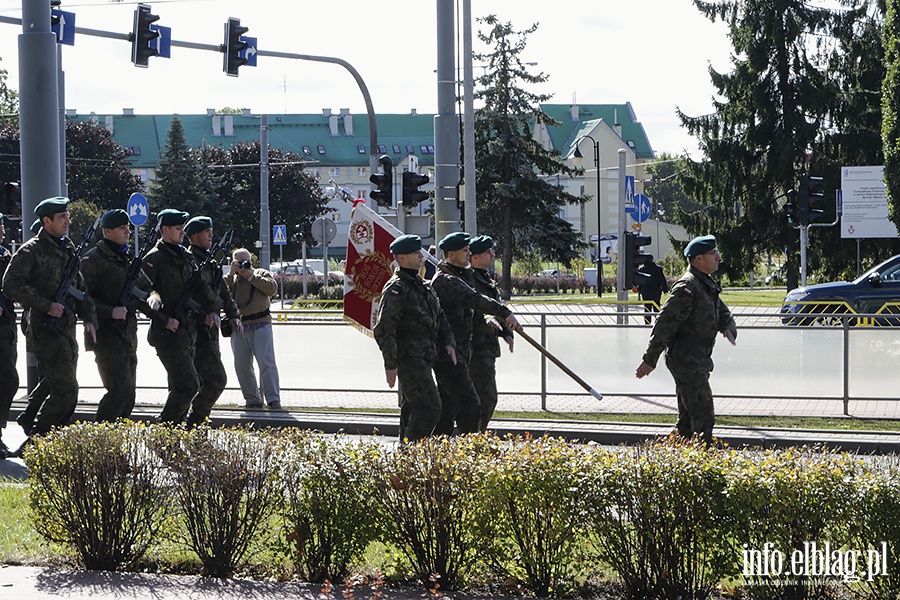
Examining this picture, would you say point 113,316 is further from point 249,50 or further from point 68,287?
point 249,50

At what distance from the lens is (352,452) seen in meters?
6.19

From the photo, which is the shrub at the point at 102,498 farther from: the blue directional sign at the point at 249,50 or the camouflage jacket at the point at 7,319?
the blue directional sign at the point at 249,50

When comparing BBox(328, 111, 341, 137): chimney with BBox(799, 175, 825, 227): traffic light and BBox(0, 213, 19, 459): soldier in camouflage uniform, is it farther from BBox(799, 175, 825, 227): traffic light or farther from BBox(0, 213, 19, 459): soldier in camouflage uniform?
BBox(0, 213, 19, 459): soldier in camouflage uniform

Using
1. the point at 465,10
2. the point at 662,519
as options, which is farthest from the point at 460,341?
the point at 465,10

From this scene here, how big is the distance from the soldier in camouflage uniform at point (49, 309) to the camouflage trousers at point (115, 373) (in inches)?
11.5

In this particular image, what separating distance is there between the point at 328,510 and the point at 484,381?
3.87 m

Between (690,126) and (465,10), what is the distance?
23618 millimetres

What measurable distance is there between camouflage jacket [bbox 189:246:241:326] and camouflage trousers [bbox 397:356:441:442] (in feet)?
6.88

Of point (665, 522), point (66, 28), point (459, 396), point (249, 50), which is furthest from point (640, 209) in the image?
point (665, 522)

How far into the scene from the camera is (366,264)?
13.4 metres

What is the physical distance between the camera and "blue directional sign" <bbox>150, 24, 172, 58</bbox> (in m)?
20.9

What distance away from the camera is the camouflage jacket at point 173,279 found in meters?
10.1

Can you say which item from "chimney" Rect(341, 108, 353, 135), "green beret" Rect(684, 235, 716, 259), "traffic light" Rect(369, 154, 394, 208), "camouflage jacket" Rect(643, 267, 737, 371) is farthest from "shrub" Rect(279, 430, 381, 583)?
"chimney" Rect(341, 108, 353, 135)

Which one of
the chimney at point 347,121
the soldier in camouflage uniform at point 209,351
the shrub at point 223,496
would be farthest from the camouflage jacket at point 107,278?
the chimney at point 347,121
